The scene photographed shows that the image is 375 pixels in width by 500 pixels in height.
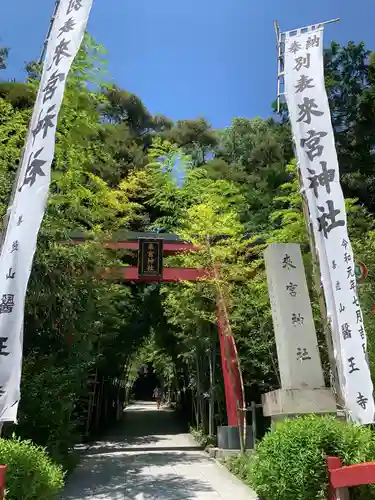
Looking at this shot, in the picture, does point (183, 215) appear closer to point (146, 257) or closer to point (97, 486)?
point (146, 257)

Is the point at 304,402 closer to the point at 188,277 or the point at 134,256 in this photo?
the point at 188,277

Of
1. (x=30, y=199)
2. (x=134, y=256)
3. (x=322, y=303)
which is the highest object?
(x=134, y=256)

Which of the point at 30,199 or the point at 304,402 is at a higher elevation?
the point at 30,199

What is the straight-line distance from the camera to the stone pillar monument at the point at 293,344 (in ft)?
17.0

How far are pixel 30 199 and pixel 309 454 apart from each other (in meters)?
3.38

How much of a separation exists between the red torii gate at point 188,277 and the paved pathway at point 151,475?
1.34 m

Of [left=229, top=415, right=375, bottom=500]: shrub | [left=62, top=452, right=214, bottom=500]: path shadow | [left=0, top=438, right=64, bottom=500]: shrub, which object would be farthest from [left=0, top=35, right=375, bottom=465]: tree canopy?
[left=229, top=415, right=375, bottom=500]: shrub

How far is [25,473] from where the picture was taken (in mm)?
3688

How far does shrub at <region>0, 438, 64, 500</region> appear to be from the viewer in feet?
11.8

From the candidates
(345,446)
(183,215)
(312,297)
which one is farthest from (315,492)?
(183,215)

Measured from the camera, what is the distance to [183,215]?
40.9 ft

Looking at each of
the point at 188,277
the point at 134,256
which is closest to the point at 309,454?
the point at 188,277

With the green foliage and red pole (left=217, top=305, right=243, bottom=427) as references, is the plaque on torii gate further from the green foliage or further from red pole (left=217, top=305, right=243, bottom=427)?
the green foliage

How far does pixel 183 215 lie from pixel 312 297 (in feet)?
15.5
